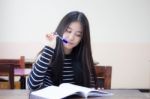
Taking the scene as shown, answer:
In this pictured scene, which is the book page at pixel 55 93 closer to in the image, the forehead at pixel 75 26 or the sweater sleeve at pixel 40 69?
the sweater sleeve at pixel 40 69

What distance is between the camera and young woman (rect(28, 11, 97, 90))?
1.52 metres

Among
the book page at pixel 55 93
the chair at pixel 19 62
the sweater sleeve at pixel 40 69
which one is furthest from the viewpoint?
the chair at pixel 19 62

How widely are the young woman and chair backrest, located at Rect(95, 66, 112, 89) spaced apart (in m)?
0.03

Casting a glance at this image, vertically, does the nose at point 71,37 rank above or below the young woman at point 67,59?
above

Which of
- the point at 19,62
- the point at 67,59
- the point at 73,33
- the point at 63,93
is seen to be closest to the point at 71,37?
the point at 73,33

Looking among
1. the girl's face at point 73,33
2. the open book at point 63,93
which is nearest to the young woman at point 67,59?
the girl's face at point 73,33

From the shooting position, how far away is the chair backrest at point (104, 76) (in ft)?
5.00

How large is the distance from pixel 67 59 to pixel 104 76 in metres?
0.24

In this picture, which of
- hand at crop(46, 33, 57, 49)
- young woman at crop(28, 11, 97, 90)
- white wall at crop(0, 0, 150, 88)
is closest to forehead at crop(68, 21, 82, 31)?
young woman at crop(28, 11, 97, 90)

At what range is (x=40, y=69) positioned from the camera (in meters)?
1.51

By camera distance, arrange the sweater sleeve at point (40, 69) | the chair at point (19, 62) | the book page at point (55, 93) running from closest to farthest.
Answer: the book page at point (55, 93) < the sweater sleeve at point (40, 69) < the chair at point (19, 62)

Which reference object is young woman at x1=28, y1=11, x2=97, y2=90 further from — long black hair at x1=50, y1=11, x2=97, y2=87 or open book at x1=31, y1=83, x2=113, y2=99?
open book at x1=31, y1=83, x2=113, y2=99

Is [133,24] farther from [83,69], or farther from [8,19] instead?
[83,69]

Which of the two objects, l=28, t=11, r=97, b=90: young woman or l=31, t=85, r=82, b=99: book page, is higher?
l=28, t=11, r=97, b=90: young woman
